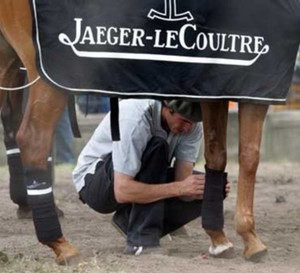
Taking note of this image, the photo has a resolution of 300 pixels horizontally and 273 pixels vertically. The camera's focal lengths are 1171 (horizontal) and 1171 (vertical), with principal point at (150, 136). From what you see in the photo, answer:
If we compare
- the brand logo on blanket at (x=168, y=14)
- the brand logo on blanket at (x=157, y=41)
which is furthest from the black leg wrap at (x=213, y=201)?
the brand logo on blanket at (x=168, y=14)

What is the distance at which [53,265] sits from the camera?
557 cm

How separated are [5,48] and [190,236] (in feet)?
5.03

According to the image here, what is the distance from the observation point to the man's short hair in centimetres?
597

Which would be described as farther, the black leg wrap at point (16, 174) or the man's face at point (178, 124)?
the black leg wrap at point (16, 174)

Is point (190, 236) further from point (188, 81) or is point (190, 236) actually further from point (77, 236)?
point (188, 81)

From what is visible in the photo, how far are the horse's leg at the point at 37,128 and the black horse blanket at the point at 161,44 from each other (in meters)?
0.09

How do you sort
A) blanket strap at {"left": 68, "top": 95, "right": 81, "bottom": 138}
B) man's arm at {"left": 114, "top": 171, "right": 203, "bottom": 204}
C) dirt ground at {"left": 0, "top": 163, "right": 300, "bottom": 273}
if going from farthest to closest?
blanket strap at {"left": 68, "top": 95, "right": 81, "bottom": 138} < man's arm at {"left": 114, "top": 171, "right": 203, "bottom": 204} < dirt ground at {"left": 0, "top": 163, "right": 300, "bottom": 273}

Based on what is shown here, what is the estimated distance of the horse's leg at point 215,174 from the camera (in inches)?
235

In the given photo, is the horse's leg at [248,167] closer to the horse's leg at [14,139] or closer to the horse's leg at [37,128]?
the horse's leg at [37,128]

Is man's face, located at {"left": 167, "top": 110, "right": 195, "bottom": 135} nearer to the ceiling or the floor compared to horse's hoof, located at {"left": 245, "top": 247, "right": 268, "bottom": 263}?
nearer to the ceiling

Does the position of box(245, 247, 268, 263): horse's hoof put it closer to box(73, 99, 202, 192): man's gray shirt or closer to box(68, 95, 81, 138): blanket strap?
box(73, 99, 202, 192): man's gray shirt

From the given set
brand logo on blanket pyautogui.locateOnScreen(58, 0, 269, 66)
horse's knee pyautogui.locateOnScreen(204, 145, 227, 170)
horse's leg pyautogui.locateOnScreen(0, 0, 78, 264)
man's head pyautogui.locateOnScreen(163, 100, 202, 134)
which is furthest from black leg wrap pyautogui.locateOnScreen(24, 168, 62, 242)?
horse's knee pyautogui.locateOnScreen(204, 145, 227, 170)

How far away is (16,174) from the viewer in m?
7.34

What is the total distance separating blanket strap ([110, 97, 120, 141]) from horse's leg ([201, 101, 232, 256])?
0.45m
